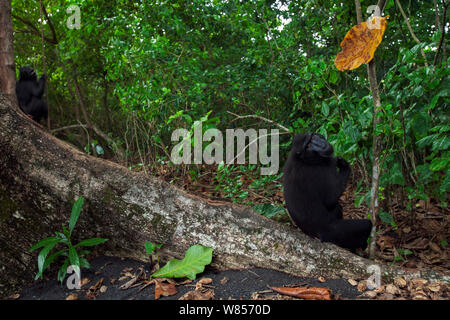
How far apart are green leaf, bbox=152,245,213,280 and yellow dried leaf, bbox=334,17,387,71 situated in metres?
1.65

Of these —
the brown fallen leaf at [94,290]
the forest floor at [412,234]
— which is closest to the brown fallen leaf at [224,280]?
the brown fallen leaf at [94,290]

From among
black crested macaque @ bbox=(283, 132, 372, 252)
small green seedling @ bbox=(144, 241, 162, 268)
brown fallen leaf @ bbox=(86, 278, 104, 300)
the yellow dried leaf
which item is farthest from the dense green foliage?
brown fallen leaf @ bbox=(86, 278, 104, 300)

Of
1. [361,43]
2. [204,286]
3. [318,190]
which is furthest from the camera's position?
[318,190]

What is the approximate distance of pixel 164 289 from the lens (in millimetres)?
1985

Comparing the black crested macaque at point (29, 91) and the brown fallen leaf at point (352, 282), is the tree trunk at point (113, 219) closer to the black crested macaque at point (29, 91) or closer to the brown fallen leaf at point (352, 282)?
the brown fallen leaf at point (352, 282)

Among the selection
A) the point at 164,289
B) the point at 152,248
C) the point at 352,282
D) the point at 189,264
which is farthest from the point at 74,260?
the point at 352,282

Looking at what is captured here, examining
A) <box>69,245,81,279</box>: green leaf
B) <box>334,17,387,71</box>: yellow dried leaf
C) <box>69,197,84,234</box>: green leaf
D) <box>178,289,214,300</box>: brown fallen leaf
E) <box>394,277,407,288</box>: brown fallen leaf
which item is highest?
<box>334,17,387,71</box>: yellow dried leaf

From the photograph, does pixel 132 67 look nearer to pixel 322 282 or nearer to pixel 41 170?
pixel 41 170

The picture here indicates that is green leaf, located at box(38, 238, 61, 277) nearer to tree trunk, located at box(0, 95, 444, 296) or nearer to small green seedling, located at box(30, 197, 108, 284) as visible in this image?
small green seedling, located at box(30, 197, 108, 284)

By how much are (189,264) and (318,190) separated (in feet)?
4.58

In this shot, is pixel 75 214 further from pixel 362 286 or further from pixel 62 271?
pixel 362 286

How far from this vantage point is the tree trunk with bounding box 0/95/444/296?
7.30 feet

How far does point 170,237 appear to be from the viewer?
2.27 m

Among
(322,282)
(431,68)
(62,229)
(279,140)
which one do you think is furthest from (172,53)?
(322,282)
